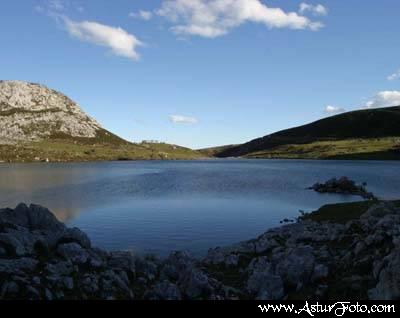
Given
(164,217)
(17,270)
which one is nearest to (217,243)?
(164,217)

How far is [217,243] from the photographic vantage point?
48.2m

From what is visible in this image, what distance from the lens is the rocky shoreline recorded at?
79.0 feet

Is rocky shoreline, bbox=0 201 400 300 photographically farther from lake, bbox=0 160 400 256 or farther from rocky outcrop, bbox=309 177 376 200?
rocky outcrop, bbox=309 177 376 200

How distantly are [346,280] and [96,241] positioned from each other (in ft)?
104

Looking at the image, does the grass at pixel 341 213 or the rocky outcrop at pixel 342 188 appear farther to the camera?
the rocky outcrop at pixel 342 188

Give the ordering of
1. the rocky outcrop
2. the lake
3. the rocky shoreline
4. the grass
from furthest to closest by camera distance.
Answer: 1. the rocky outcrop
2. the grass
3. the lake
4. the rocky shoreline

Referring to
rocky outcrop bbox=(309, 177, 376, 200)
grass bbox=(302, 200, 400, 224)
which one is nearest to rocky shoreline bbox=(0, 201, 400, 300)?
grass bbox=(302, 200, 400, 224)

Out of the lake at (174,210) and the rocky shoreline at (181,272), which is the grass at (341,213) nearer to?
the lake at (174,210)

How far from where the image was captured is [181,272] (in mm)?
29984

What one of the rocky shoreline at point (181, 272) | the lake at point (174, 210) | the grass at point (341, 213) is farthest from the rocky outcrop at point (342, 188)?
the rocky shoreline at point (181, 272)

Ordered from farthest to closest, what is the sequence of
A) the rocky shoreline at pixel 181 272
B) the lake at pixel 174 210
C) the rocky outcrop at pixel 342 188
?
the rocky outcrop at pixel 342 188 < the lake at pixel 174 210 < the rocky shoreline at pixel 181 272

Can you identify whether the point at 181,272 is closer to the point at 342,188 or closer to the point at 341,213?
the point at 341,213

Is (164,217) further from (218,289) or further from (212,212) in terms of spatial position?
(218,289)

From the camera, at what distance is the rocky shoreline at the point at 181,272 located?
2408cm
